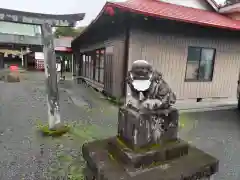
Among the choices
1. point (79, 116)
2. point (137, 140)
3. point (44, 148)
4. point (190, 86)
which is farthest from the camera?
point (190, 86)

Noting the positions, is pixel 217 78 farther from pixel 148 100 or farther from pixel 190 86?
pixel 148 100

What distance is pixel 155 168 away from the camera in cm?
217

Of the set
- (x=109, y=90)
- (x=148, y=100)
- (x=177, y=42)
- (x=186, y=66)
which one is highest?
(x=177, y=42)

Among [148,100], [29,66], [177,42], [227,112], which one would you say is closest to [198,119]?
[227,112]

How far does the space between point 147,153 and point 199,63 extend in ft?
20.7

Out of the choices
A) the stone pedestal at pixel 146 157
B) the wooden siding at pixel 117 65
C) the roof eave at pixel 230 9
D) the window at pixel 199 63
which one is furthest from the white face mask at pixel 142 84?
the roof eave at pixel 230 9

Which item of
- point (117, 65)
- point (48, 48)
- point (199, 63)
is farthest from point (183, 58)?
point (48, 48)

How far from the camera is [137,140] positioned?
2.13 m

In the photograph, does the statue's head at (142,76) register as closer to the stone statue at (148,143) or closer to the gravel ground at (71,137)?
the stone statue at (148,143)

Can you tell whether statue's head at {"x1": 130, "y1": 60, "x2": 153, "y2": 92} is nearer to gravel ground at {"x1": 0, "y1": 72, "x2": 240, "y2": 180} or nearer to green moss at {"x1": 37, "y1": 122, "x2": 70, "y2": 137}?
gravel ground at {"x1": 0, "y1": 72, "x2": 240, "y2": 180}

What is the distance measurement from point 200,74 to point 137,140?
6.47 metres

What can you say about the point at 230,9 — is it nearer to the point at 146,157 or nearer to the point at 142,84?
the point at 142,84

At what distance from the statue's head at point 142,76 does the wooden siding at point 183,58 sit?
4355 millimetres

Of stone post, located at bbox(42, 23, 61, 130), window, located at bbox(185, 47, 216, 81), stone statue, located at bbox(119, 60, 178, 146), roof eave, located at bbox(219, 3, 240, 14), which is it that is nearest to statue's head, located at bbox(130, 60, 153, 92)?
stone statue, located at bbox(119, 60, 178, 146)
